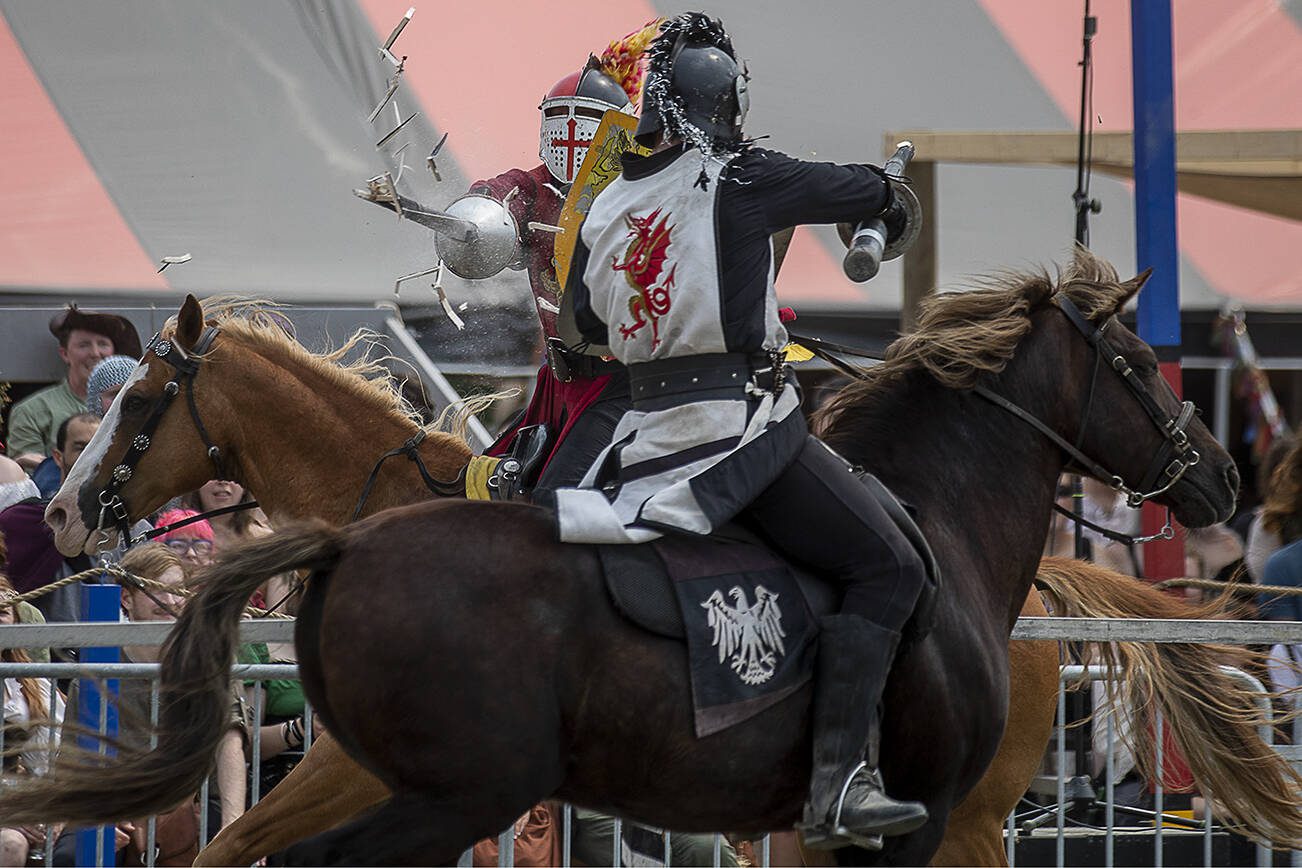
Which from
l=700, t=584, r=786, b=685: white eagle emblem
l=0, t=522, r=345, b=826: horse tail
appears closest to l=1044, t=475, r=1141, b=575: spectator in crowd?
l=700, t=584, r=786, b=685: white eagle emblem

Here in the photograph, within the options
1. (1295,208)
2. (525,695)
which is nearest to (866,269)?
(525,695)

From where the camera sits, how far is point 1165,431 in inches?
180

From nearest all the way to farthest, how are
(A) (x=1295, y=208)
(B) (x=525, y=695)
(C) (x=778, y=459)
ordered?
(B) (x=525, y=695) → (C) (x=778, y=459) → (A) (x=1295, y=208)

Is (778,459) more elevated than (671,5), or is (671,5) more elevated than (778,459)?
(671,5)

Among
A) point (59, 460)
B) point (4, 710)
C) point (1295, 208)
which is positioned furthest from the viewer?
point (1295, 208)

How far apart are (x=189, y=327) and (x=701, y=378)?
2254mm

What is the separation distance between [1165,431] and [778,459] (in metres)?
1.30

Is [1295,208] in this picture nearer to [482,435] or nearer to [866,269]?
[482,435]

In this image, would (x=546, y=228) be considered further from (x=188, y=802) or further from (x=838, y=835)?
(x=838, y=835)

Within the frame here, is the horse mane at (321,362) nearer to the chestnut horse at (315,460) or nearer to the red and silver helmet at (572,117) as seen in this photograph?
the chestnut horse at (315,460)

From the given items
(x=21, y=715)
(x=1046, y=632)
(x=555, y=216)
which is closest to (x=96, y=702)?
(x=21, y=715)

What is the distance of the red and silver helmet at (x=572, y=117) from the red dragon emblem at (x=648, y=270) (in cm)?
149

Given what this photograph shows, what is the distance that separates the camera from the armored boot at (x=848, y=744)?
371 centimetres

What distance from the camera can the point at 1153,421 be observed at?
15.0ft
